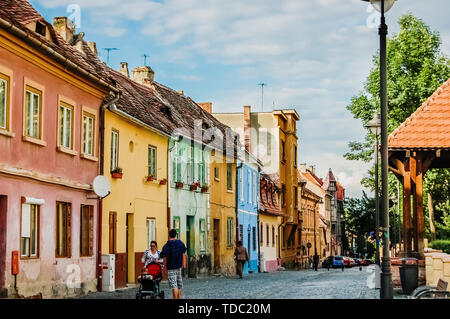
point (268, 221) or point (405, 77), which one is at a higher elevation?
point (405, 77)

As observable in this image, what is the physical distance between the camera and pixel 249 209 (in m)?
49.1

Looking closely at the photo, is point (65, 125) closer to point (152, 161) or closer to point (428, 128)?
point (152, 161)

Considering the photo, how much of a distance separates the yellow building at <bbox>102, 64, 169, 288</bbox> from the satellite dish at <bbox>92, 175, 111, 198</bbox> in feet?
3.22

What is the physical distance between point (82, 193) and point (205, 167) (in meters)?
14.7

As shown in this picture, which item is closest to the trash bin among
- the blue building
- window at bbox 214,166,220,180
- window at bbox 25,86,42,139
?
window at bbox 25,86,42,139

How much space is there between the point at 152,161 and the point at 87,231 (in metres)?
6.85

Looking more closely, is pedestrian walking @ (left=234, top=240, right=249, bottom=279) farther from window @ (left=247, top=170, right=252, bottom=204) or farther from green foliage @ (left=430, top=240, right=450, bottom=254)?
window @ (left=247, top=170, right=252, bottom=204)

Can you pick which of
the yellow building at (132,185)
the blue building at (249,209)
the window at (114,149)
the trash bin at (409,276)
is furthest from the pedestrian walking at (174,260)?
the blue building at (249,209)

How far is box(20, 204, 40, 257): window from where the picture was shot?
1948 cm

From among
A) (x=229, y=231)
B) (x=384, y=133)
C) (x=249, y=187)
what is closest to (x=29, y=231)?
(x=384, y=133)

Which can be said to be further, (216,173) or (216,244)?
(216,173)

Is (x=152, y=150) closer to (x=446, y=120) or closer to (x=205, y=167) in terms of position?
(x=205, y=167)

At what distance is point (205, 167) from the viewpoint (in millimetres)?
37719
